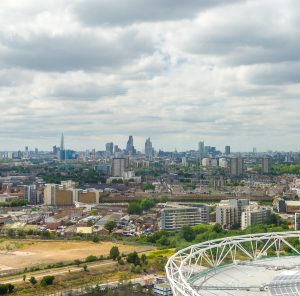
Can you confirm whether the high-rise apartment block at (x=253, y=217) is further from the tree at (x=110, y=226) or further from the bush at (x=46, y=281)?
the bush at (x=46, y=281)

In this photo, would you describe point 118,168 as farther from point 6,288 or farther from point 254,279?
point 254,279

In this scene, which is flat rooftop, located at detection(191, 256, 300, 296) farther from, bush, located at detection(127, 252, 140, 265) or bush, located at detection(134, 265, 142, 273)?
bush, located at detection(127, 252, 140, 265)

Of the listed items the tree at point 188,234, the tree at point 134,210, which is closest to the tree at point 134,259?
the tree at point 188,234

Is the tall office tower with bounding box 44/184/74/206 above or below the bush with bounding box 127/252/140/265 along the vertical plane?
above

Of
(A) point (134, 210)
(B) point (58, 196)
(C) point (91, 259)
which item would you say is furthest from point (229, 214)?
(B) point (58, 196)

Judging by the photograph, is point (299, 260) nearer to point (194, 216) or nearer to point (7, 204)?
point (194, 216)

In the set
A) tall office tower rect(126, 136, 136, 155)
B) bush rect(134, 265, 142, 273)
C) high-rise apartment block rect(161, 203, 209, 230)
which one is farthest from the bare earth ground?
tall office tower rect(126, 136, 136, 155)

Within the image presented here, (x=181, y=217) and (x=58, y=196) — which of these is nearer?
(x=181, y=217)

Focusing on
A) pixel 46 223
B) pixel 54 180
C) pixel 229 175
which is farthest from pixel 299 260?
pixel 229 175
